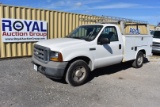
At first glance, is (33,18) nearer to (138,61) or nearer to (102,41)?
(102,41)

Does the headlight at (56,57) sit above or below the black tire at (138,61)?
above

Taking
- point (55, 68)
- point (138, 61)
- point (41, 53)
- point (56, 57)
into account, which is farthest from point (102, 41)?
point (138, 61)

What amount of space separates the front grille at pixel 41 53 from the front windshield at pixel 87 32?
1.49 meters

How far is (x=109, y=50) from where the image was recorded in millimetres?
6703

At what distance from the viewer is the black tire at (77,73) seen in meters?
5.64

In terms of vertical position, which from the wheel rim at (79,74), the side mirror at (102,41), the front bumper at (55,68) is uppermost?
the side mirror at (102,41)

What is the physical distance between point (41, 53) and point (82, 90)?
1.74 meters

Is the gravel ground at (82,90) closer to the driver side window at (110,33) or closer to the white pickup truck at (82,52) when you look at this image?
the white pickup truck at (82,52)

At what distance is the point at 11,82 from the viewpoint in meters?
6.02

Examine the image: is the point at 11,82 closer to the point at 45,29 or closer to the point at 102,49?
the point at 102,49

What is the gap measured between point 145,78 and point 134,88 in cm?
148

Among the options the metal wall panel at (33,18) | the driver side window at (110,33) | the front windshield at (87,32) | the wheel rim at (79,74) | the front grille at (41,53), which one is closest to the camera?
the front grille at (41,53)

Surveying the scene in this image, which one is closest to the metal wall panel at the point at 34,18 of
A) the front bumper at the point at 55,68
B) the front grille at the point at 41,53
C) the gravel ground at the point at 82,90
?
the gravel ground at the point at 82,90

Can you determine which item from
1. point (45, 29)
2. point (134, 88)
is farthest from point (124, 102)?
point (45, 29)
